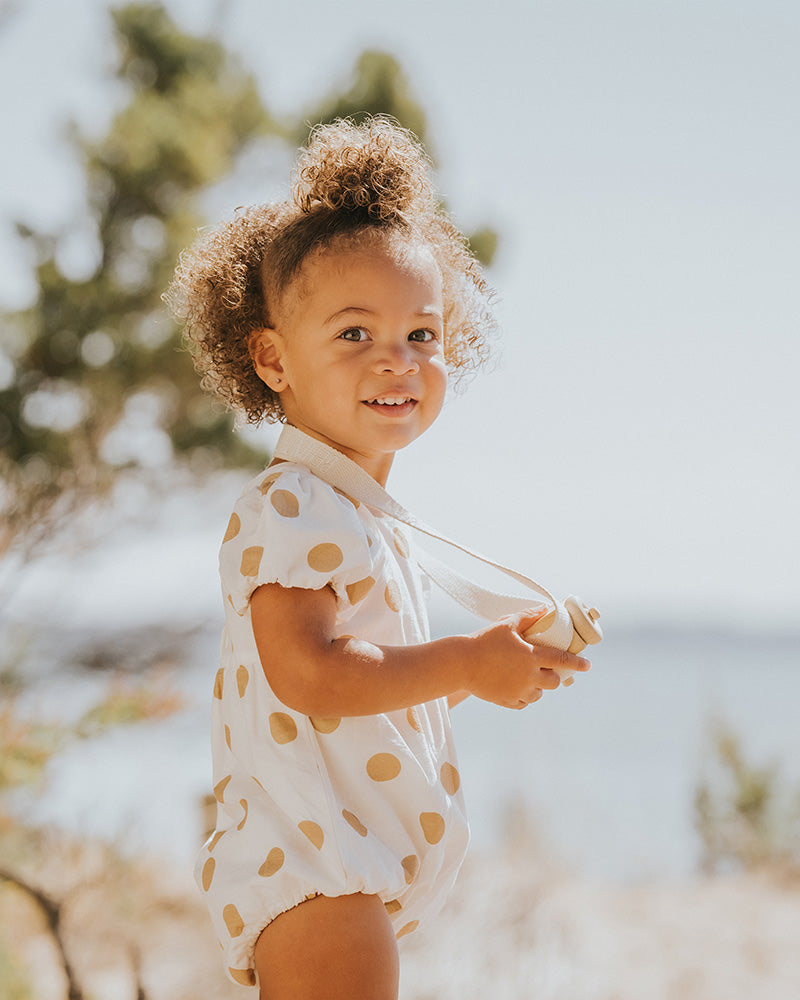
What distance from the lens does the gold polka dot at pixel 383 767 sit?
40.9 inches

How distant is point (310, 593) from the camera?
38.6 inches

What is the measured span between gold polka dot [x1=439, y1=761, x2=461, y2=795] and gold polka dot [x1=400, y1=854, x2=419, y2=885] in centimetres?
9

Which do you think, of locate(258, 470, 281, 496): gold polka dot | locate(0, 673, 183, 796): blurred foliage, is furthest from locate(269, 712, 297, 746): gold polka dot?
locate(0, 673, 183, 796): blurred foliage

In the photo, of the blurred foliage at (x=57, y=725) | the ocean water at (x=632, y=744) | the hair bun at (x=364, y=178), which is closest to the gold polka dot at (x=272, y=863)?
the hair bun at (x=364, y=178)

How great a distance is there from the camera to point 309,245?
115cm

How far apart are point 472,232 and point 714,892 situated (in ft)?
11.6

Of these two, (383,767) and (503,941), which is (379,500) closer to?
(383,767)

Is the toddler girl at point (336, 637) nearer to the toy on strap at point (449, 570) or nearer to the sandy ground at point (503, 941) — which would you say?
the toy on strap at point (449, 570)

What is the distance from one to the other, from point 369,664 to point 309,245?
48cm

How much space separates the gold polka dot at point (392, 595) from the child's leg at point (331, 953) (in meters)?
0.29

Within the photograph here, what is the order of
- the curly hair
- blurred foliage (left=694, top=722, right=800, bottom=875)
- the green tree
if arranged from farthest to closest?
blurred foliage (left=694, top=722, right=800, bottom=875), the green tree, the curly hair

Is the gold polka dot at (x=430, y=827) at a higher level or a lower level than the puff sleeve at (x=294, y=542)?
lower

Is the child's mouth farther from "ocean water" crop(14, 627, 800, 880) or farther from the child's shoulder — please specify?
"ocean water" crop(14, 627, 800, 880)

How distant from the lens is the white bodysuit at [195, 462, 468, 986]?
98 cm
